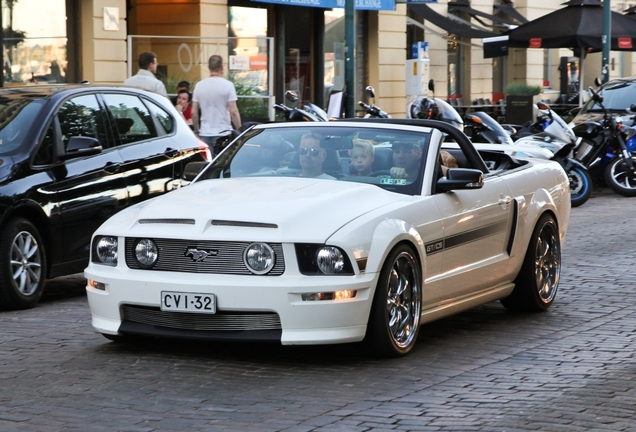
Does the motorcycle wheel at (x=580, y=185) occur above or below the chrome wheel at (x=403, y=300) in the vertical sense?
below

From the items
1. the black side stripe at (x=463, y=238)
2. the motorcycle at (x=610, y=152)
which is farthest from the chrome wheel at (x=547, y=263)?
the motorcycle at (x=610, y=152)

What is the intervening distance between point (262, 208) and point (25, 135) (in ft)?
10.3

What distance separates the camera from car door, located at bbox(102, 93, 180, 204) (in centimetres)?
994

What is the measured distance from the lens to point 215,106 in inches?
611

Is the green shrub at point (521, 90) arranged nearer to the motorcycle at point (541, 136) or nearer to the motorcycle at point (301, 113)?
the motorcycle at point (541, 136)

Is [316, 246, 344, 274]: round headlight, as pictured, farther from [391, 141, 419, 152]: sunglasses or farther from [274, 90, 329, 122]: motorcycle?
[274, 90, 329, 122]: motorcycle

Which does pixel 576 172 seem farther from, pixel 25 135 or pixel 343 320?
pixel 343 320

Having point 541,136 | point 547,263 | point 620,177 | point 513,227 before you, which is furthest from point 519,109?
point 513,227

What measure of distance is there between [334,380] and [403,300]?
0.82 metres

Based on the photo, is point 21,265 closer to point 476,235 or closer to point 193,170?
point 193,170

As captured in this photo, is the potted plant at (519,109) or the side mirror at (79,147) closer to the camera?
the side mirror at (79,147)

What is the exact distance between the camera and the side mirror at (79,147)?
9164mm

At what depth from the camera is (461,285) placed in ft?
24.9

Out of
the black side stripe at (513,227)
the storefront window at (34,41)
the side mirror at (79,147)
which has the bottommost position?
the black side stripe at (513,227)
